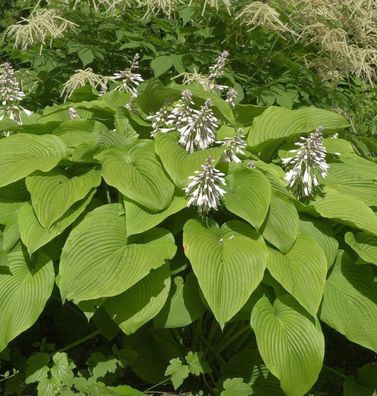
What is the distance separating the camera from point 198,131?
2.89 metres

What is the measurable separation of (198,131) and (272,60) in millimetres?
2081

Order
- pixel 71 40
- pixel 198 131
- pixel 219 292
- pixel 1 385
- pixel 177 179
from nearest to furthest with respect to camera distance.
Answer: pixel 219 292, pixel 177 179, pixel 198 131, pixel 1 385, pixel 71 40

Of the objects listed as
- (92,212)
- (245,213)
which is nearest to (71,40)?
(92,212)

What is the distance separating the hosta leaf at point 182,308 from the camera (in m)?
2.78

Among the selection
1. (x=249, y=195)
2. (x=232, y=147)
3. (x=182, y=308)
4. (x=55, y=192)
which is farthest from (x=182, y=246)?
(x=55, y=192)

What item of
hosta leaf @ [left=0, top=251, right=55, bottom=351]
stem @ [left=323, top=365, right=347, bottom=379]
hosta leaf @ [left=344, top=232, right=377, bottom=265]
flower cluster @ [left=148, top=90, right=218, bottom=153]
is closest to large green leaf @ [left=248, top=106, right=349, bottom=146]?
flower cluster @ [left=148, top=90, right=218, bottom=153]

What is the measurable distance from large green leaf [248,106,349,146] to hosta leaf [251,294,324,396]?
1.07 meters

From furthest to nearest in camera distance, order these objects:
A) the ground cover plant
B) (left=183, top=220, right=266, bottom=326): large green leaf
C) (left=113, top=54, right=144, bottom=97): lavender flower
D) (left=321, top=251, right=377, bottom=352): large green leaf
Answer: (left=113, top=54, right=144, bottom=97): lavender flower, (left=321, top=251, right=377, bottom=352): large green leaf, the ground cover plant, (left=183, top=220, right=266, bottom=326): large green leaf

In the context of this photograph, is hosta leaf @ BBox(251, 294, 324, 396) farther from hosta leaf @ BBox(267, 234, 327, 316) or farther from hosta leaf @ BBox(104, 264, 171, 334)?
hosta leaf @ BBox(104, 264, 171, 334)

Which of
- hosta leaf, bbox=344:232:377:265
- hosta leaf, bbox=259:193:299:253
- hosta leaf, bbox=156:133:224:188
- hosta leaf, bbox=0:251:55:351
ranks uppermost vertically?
hosta leaf, bbox=156:133:224:188

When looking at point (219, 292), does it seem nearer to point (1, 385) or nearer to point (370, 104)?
point (1, 385)

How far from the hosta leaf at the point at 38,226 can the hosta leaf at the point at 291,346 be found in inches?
35.3

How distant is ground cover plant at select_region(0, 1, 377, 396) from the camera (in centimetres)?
261

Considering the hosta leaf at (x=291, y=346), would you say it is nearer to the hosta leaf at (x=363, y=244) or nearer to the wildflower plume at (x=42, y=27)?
the hosta leaf at (x=363, y=244)
